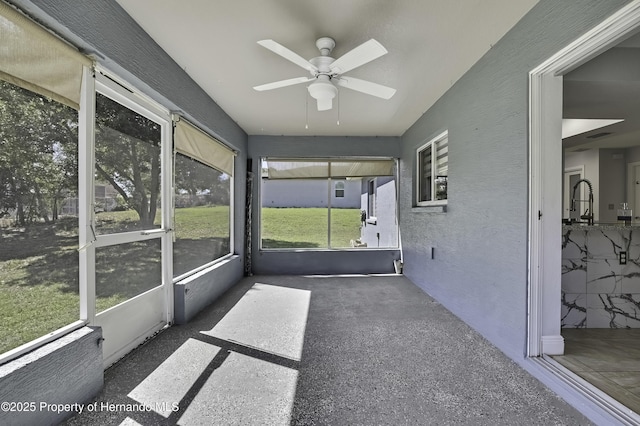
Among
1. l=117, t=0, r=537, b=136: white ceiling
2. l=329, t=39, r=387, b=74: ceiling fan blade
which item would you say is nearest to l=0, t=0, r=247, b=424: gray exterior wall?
l=117, t=0, r=537, b=136: white ceiling

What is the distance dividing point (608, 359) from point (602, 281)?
78 cm

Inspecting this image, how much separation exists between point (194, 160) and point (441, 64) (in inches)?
108

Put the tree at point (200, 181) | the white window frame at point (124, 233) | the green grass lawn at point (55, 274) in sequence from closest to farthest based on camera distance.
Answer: the green grass lawn at point (55, 274) < the white window frame at point (124, 233) < the tree at point (200, 181)

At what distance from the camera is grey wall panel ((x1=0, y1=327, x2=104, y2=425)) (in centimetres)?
129

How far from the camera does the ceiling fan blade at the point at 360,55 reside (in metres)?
1.83

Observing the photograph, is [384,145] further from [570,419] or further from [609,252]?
[570,419]

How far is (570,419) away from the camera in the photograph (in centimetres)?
152

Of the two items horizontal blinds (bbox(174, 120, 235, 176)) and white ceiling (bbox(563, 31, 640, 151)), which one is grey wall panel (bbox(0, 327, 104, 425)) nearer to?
horizontal blinds (bbox(174, 120, 235, 176))

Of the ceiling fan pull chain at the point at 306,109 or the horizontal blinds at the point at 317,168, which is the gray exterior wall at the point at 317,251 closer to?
the horizontal blinds at the point at 317,168

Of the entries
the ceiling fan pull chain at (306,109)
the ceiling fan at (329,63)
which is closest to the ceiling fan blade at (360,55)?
the ceiling fan at (329,63)

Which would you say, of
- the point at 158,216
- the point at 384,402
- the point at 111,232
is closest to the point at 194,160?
the point at 158,216

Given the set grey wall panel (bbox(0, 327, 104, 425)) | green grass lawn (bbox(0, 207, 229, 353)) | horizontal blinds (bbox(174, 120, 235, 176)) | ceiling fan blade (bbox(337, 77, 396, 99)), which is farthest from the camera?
horizontal blinds (bbox(174, 120, 235, 176))

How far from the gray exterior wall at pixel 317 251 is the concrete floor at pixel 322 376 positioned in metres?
1.93

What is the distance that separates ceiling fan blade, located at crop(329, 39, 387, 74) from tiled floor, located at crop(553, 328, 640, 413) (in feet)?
7.77
